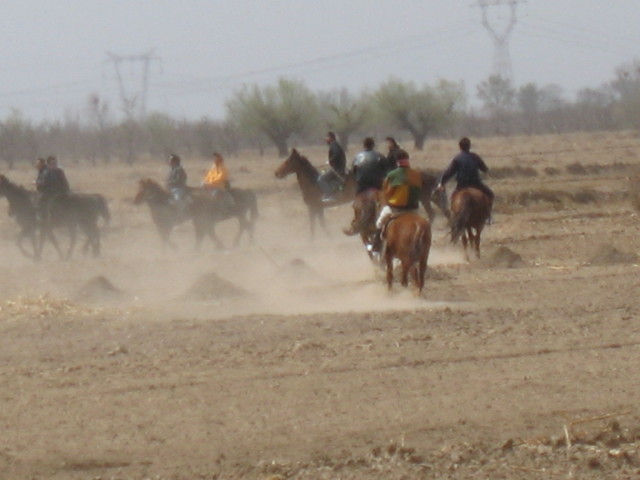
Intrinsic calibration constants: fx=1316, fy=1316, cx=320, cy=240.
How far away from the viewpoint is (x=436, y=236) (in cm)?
2683

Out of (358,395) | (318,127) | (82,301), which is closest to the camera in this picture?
(358,395)

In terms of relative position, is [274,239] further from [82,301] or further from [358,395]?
[358,395]

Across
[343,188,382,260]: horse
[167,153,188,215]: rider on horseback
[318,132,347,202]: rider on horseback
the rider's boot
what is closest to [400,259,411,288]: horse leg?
the rider's boot

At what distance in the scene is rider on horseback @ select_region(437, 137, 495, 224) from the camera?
68.7ft

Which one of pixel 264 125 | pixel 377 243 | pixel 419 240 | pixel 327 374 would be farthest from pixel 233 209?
pixel 264 125

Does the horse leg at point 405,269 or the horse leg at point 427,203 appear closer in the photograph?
the horse leg at point 405,269

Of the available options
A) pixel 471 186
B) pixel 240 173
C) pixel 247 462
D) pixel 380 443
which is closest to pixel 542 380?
pixel 380 443

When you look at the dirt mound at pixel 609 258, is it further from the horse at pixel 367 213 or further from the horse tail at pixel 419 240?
the horse tail at pixel 419 240

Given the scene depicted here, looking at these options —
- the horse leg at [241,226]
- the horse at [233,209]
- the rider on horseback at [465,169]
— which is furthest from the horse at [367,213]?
the horse leg at [241,226]

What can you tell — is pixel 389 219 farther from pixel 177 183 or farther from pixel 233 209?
pixel 233 209

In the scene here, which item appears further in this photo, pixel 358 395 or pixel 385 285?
pixel 385 285

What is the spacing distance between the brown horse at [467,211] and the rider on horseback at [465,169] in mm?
129

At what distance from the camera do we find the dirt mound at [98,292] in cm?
1728

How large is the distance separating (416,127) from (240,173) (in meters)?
29.9
